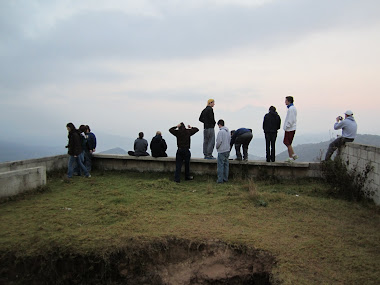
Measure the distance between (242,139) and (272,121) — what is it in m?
1.22

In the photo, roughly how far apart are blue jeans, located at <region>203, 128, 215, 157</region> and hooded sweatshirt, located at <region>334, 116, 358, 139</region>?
421cm

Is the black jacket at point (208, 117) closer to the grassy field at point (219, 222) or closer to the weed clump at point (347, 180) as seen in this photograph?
the grassy field at point (219, 222)

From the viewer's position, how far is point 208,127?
11586 mm

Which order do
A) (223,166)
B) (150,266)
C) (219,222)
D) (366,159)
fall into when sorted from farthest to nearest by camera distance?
Answer: (223,166) < (366,159) < (219,222) < (150,266)

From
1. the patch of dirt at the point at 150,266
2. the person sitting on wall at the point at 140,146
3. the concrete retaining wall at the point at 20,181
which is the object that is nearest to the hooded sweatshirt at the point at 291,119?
the person sitting on wall at the point at 140,146

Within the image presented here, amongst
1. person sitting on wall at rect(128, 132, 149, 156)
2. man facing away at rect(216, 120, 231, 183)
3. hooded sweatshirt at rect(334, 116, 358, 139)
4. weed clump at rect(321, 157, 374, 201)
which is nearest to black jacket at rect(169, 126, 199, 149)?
man facing away at rect(216, 120, 231, 183)

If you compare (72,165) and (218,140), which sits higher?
(218,140)

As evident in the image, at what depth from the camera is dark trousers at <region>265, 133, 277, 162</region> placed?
36.4 feet

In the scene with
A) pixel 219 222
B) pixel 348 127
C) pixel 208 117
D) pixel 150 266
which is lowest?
pixel 150 266

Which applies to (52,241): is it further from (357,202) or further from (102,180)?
(357,202)

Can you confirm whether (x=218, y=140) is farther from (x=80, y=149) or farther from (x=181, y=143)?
(x=80, y=149)

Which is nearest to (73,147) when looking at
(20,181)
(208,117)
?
(20,181)

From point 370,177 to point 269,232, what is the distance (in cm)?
378

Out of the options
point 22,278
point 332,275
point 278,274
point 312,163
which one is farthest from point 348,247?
point 22,278
